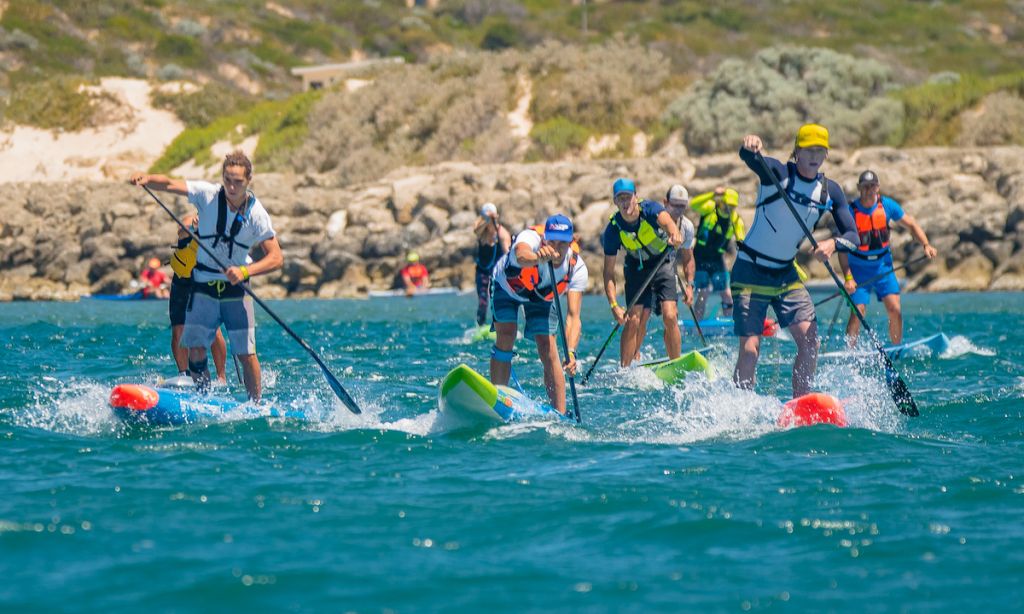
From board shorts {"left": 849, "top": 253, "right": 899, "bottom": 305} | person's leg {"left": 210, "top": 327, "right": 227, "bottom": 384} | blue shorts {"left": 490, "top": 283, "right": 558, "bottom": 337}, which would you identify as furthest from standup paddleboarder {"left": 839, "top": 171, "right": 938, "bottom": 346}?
person's leg {"left": 210, "top": 327, "right": 227, "bottom": 384}

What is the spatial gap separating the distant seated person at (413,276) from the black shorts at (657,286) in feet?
64.4

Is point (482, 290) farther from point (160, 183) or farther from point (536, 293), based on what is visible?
point (160, 183)

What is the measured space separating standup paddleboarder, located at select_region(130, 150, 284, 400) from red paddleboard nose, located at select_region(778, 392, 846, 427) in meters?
3.65

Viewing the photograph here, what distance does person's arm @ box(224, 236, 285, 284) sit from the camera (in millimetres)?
9258

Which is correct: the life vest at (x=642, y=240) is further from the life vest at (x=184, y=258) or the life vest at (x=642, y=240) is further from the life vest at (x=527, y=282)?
the life vest at (x=184, y=258)

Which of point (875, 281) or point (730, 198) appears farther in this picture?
point (730, 198)

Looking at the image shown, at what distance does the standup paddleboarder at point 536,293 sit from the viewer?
9.52 metres

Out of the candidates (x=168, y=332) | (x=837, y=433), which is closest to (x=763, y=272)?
(x=837, y=433)

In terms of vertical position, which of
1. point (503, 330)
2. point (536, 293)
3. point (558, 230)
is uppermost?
point (558, 230)

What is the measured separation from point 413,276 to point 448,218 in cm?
323

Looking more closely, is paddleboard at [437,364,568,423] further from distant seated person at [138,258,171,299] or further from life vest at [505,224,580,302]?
distant seated person at [138,258,171,299]

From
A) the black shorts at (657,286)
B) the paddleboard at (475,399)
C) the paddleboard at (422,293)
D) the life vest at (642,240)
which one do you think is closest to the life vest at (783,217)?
the paddleboard at (475,399)

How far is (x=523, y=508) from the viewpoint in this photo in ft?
22.6

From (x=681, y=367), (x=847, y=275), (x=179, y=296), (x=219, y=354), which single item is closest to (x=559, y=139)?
(x=847, y=275)
